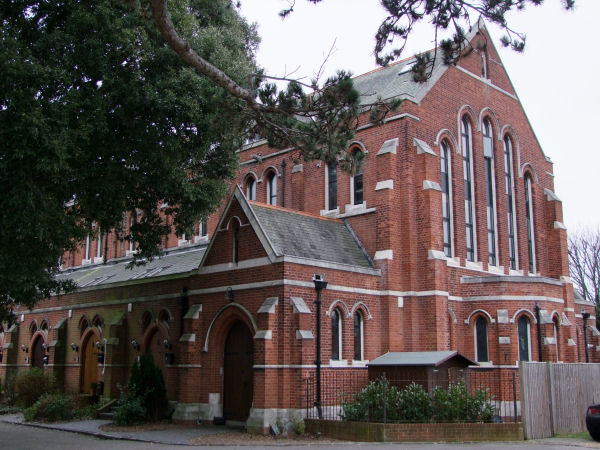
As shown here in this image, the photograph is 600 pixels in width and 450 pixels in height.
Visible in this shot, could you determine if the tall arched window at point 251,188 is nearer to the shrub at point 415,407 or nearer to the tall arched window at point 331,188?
the tall arched window at point 331,188

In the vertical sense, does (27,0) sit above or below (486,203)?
above

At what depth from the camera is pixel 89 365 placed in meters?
29.3

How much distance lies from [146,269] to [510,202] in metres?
15.9

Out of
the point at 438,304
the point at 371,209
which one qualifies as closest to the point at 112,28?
the point at 371,209

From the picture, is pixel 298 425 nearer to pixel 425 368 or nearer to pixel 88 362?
pixel 425 368

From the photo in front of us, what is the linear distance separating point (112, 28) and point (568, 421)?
15.7 meters

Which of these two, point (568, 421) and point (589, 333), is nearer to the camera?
point (568, 421)

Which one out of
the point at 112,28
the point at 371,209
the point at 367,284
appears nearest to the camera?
the point at 112,28

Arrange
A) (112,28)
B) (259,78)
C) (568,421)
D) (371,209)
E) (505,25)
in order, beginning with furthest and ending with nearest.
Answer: (371,209) < (568,421) < (112,28) < (259,78) < (505,25)

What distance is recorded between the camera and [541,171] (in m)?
30.4

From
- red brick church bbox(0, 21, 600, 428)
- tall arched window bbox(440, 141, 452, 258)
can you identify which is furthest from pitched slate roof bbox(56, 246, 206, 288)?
tall arched window bbox(440, 141, 452, 258)

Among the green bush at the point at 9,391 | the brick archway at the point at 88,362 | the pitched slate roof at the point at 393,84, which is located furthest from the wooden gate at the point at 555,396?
the green bush at the point at 9,391

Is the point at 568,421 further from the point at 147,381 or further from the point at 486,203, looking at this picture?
the point at 147,381

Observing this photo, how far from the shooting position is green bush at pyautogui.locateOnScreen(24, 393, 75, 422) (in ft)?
80.1
